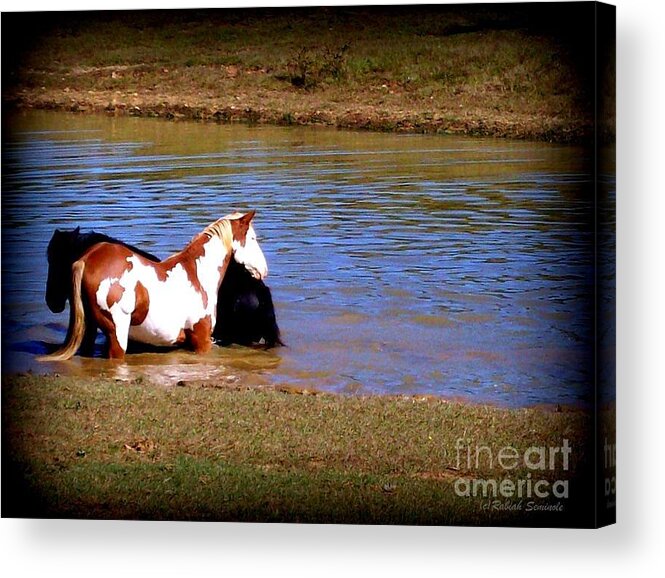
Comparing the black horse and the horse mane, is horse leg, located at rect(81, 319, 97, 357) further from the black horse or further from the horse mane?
the horse mane

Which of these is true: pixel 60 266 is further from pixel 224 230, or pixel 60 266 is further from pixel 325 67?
pixel 325 67

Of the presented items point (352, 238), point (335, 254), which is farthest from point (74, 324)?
point (352, 238)

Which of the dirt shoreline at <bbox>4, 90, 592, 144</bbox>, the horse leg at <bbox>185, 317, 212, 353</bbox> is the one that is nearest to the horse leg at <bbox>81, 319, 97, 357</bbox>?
the horse leg at <bbox>185, 317, 212, 353</bbox>

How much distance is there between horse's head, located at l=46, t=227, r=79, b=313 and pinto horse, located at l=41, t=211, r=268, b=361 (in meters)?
0.06

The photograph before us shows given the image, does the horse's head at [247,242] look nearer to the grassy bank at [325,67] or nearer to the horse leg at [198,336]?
the horse leg at [198,336]

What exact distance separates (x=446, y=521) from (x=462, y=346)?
1.05m

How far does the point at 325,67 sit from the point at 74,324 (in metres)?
2.23

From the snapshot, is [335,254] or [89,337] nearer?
[335,254]

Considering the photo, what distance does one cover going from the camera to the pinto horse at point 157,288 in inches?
508

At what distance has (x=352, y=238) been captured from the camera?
12766 millimetres

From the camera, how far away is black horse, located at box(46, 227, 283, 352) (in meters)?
12.9

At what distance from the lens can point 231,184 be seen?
12914 millimetres

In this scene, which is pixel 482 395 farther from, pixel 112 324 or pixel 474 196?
pixel 112 324

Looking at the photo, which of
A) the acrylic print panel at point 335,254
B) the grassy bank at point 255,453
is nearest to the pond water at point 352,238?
the acrylic print panel at point 335,254
